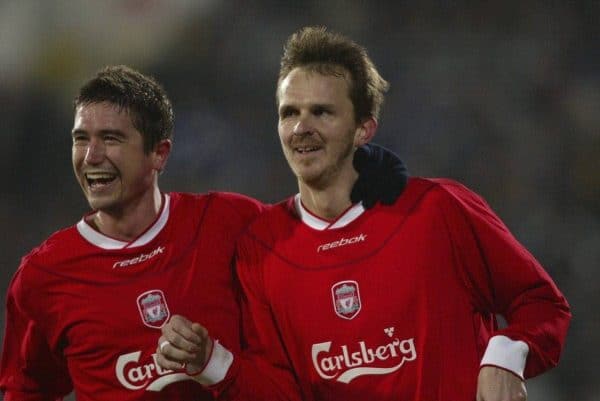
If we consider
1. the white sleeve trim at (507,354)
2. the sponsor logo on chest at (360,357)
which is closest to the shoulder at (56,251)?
the sponsor logo on chest at (360,357)

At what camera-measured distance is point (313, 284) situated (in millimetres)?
2604

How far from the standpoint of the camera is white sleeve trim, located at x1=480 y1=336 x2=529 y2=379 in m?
2.28

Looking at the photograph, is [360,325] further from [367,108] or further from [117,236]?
[117,236]

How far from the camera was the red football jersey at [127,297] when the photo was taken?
2723 mm

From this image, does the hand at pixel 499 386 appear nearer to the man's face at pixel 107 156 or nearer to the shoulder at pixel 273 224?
the shoulder at pixel 273 224

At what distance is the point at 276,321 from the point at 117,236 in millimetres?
598

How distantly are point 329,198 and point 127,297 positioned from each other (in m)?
0.68

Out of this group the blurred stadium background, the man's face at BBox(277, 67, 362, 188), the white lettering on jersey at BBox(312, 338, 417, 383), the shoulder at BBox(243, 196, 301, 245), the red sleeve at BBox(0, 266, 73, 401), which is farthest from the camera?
the blurred stadium background

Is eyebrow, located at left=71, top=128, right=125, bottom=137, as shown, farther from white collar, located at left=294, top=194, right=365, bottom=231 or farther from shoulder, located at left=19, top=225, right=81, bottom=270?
white collar, located at left=294, top=194, right=365, bottom=231

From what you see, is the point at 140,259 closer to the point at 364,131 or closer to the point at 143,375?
the point at 143,375

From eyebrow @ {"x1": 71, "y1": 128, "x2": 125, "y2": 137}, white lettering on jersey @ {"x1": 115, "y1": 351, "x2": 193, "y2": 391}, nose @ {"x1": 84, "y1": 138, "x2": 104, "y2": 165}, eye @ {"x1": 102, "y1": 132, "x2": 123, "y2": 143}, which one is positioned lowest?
white lettering on jersey @ {"x1": 115, "y1": 351, "x2": 193, "y2": 391}

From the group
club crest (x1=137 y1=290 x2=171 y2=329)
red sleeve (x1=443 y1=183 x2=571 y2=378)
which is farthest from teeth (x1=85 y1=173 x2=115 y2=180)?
red sleeve (x1=443 y1=183 x2=571 y2=378)

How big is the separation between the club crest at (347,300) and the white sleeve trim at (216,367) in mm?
336

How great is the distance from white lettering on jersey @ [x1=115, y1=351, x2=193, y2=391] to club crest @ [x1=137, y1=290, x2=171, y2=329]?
0.31ft
